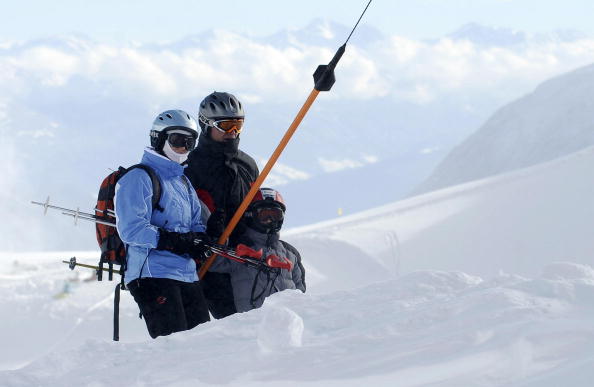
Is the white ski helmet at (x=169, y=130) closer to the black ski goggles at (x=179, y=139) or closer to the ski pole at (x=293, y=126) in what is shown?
the black ski goggles at (x=179, y=139)

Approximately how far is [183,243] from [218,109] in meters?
1.09

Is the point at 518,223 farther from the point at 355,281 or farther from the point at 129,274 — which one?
the point at 129,274

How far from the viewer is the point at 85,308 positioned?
14906 mm

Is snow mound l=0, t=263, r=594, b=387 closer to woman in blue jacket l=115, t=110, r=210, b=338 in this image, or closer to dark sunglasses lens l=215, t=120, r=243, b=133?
woman in blue jacket l=115, t=110, r=210, b=338

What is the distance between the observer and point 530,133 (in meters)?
49.8

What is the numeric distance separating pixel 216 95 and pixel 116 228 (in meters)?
1.16

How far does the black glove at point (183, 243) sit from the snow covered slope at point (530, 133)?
39.3 meters

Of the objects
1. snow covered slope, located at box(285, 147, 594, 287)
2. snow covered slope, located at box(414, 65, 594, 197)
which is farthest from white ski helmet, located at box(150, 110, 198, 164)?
snow covered slope, located at box(414, 65, 594, 197)

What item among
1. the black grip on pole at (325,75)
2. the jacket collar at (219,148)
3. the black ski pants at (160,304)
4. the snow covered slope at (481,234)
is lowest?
the black ski pants at (160,304)

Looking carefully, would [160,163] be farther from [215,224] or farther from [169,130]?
[215,224]

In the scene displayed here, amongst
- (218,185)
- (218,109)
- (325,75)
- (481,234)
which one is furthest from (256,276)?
(481,234)

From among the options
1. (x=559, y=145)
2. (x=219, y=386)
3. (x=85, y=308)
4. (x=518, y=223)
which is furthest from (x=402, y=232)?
(x=559, y=145)

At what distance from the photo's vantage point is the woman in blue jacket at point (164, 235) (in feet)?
18.0

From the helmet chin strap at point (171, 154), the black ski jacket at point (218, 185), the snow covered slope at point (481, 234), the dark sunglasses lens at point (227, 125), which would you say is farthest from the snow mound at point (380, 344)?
the snow covered slope at point (481, 234)
